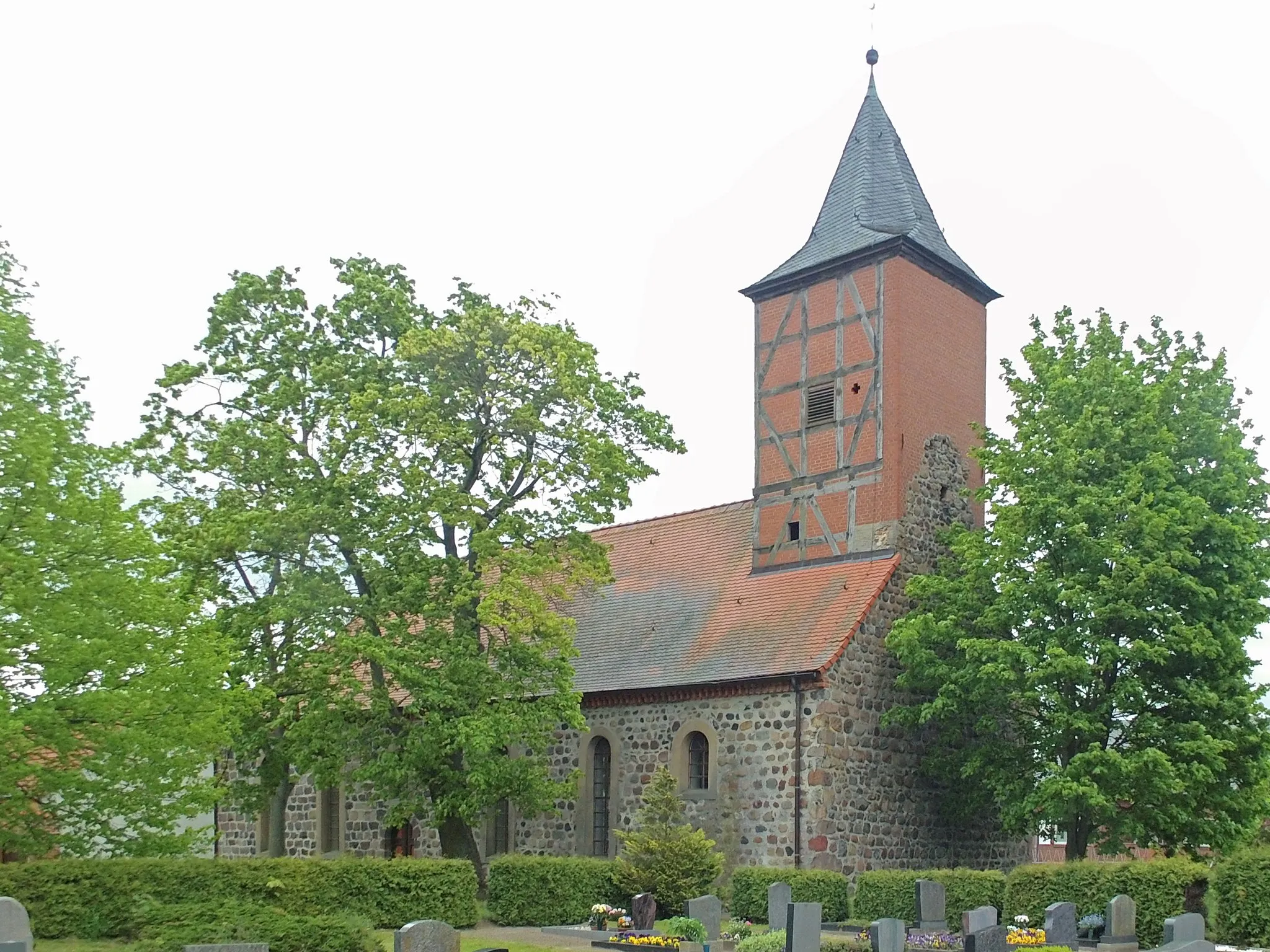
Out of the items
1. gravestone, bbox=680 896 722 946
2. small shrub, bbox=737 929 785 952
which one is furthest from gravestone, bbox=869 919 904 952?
gravestone, bbox=680 896 722 946

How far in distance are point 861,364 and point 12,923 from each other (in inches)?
777

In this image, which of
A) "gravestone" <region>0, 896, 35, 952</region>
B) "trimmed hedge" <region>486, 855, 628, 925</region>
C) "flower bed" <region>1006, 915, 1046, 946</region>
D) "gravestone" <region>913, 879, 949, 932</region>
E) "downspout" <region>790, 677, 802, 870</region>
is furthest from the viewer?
"downspout" <region>790, 677, 802, 870</region>

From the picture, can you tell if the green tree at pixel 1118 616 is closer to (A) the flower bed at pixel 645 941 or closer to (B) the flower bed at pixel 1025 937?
(B) the flower bed at pixel 1025 937

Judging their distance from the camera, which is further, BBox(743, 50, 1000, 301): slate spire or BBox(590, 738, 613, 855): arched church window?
BBox(743, 50, 1000, 301): slate spire

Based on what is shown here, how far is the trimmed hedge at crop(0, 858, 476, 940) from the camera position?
18.9 metres

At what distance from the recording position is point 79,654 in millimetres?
18688

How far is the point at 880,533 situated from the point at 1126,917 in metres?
10.1

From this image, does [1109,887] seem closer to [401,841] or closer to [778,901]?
[778,901]

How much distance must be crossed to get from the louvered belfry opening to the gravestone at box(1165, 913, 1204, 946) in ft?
45.7

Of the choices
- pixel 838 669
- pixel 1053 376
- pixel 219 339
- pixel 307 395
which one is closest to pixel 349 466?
pixel 307 395

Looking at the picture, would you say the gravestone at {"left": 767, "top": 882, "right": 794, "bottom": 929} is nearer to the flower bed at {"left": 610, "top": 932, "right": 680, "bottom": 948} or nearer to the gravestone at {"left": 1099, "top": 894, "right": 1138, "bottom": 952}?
the flower bed at {"left": 610, "top": 932, "right": 680, "bottom": 948}

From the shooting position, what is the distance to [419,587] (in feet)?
81.2

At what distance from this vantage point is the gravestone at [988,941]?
17.3m

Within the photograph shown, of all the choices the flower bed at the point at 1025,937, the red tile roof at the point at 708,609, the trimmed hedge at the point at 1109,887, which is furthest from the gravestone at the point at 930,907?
the red tile roof at the point at 708,609
